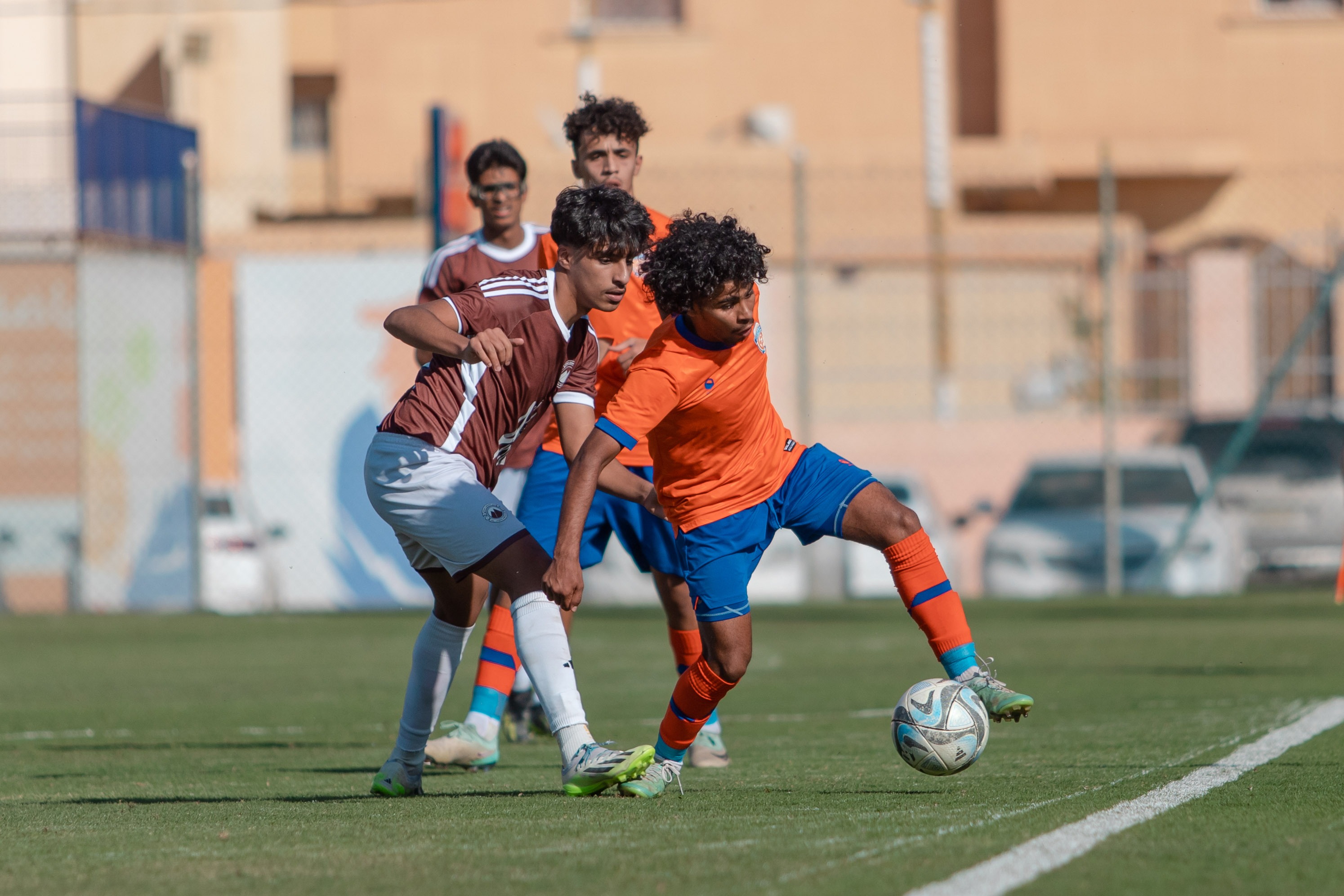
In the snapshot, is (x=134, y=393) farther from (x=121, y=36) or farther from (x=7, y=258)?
(x=121, y=36)

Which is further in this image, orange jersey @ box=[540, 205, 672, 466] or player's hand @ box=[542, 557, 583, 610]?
orange jersey @ box=[540, 205, 672, 466]

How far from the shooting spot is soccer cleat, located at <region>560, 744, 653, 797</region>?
4.69m

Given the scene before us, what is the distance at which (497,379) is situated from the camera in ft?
16.7

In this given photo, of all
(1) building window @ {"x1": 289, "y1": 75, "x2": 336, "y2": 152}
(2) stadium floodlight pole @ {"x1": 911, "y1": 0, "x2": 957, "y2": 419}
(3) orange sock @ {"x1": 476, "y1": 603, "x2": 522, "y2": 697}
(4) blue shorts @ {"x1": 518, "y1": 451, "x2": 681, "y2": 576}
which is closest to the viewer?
(3) orange sock @ {"x1": 476, "y1": 603, "x2": 522, "y2": 697}

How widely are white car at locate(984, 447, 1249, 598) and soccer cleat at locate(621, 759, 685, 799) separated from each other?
10.5m

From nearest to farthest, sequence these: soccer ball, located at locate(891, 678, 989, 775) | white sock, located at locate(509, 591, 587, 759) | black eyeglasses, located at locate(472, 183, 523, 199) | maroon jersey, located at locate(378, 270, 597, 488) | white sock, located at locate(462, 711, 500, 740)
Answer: white sock, located at locate(509, 591, 587, 759)
soccer ball, located at locate(891, 678, 989, 775)
maroon jersey, located at locate(378, 270, 597, 488)
white sock, located at locate(462, 711, 500, 740)
black eyeglasses, located at locate(472, 183, 523, 199)

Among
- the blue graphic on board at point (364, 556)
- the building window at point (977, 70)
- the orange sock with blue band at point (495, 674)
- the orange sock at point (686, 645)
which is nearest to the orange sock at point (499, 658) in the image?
the orange sock with blue band at point (495, 674)

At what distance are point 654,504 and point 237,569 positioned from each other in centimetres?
1073

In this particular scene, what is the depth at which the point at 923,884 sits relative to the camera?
11.7 feet

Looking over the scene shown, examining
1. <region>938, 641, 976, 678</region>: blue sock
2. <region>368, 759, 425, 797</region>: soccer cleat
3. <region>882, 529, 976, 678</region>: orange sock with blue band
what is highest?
<region>882, 529, 976, 678</region>: orange sock with blue band

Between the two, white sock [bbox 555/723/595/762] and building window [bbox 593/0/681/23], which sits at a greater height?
building window [bbox 593/0/681/23]

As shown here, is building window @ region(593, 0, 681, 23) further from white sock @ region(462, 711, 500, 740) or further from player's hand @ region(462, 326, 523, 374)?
player's hand @ region(462, 326, 523, 374)

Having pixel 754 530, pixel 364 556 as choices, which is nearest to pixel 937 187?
pixel 364 556

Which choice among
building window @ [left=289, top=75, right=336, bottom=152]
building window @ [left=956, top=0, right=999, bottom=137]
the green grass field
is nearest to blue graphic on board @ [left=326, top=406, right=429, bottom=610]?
the green grass field
